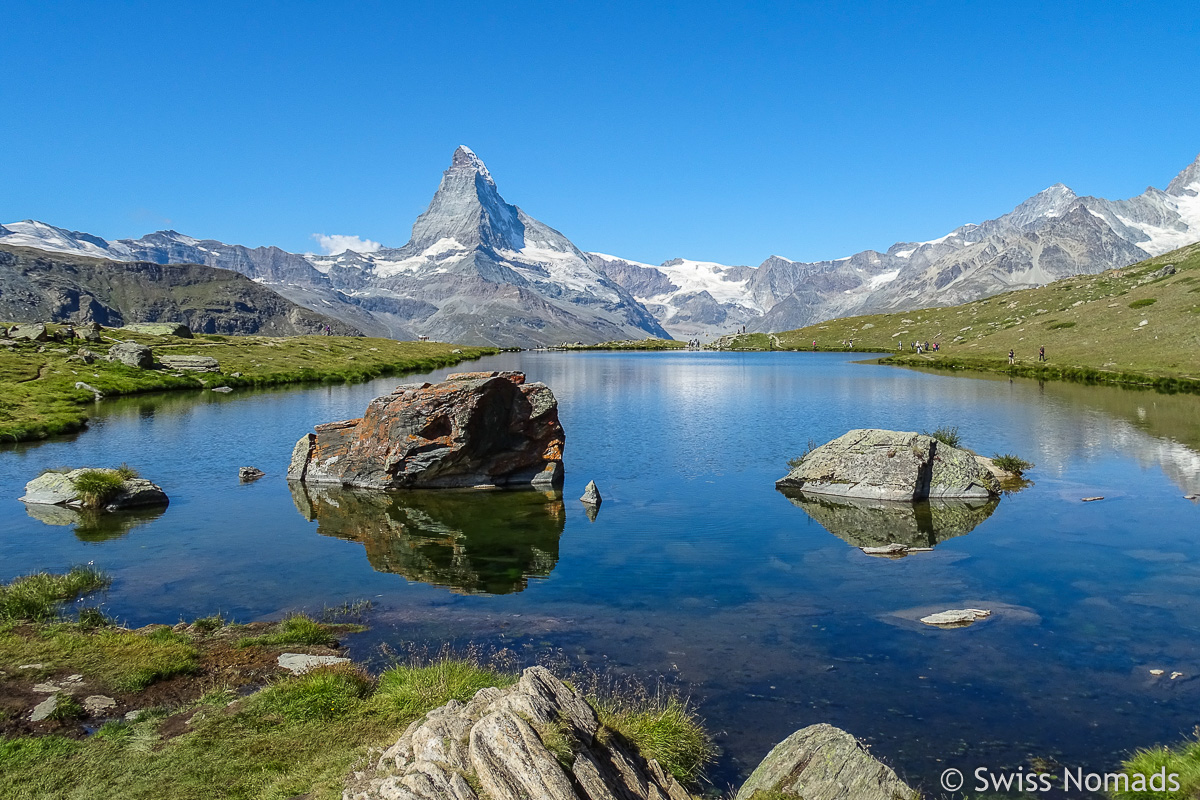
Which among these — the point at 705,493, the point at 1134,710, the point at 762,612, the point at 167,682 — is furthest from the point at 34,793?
the point at 705,493

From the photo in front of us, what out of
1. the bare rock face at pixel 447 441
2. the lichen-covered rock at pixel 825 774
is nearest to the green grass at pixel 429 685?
the lichen-covered rock at pixel 825 774

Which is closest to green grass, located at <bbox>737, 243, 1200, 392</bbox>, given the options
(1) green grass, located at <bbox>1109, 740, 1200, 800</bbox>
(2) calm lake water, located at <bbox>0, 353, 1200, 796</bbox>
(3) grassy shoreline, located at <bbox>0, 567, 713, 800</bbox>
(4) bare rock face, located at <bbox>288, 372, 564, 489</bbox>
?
(2) calm lake water, located at <bbox>0, 353, 1200, 796</bbox>

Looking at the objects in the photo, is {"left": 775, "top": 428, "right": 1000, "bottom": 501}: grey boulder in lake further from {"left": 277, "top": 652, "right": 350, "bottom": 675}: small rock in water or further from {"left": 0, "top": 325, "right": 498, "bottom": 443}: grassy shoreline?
{"left": 0, "top": 325, "right": 498, "bottom": 443}: grassy shoreline

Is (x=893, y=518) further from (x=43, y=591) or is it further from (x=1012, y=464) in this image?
(x=43, y=591)

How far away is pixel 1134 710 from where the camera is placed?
15938mm

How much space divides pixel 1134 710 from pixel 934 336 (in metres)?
194

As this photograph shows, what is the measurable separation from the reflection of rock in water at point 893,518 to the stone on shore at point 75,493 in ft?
106

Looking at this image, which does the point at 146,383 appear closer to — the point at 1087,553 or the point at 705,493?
the point at 705,493

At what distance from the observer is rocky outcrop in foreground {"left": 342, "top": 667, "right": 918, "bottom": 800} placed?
32.5ft

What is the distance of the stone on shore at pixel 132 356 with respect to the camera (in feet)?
345

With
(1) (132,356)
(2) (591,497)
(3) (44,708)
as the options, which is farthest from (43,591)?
(1) (132,356)

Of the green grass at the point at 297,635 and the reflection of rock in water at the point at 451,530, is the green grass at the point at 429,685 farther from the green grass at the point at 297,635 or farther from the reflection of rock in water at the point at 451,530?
the reflection of rock in water at the point at 451,530

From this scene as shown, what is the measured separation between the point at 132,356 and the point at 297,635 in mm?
106325

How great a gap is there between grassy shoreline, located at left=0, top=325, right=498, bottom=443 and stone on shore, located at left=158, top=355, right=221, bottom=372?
1.97m
